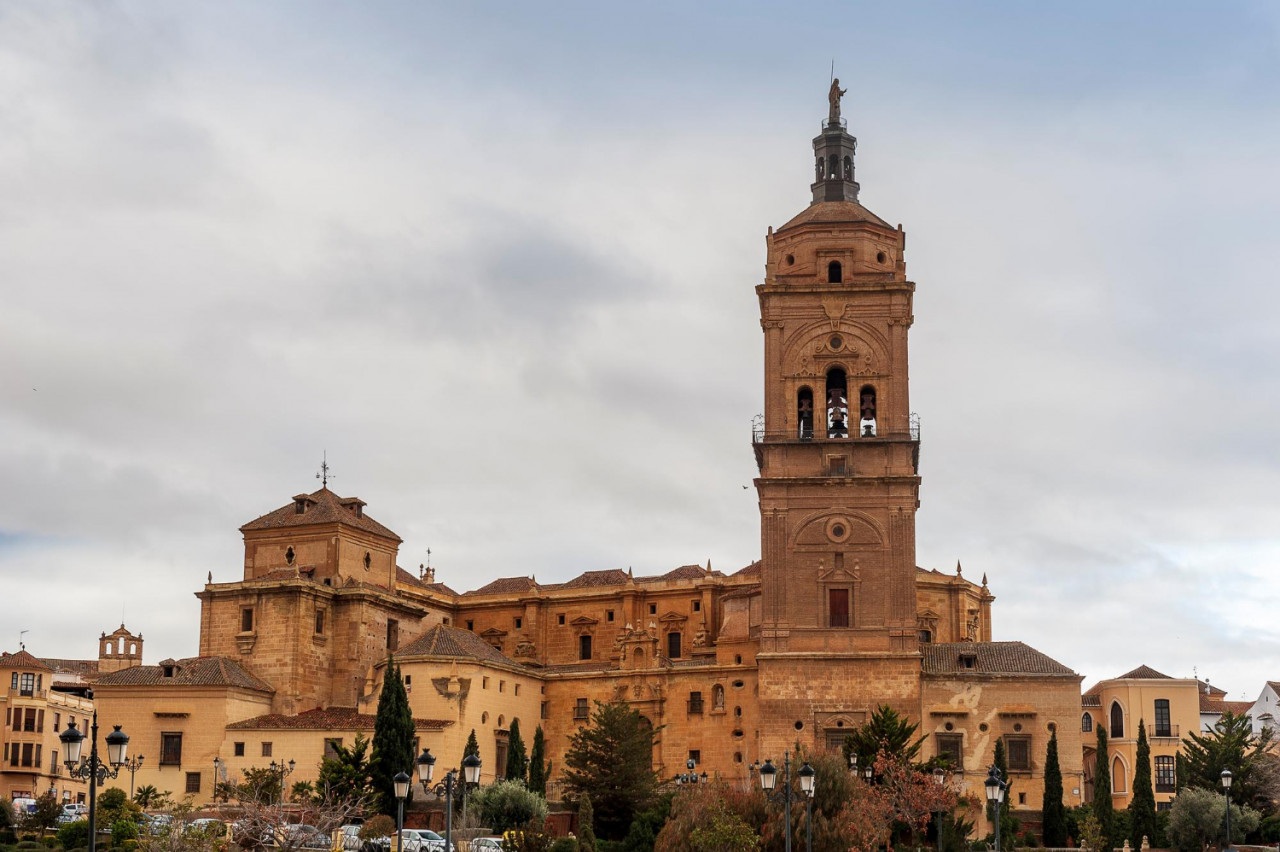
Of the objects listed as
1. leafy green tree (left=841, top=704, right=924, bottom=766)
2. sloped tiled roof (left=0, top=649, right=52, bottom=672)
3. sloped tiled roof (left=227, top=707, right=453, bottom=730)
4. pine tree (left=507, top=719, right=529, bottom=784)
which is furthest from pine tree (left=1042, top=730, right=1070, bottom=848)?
sloped tiled roof (left=0, top=649, right=52, bottom=672)

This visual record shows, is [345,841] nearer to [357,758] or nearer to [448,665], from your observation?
[357,758]

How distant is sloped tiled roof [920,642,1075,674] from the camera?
2499 inches

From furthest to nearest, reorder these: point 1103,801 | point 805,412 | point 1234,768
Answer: point 805,412
point 1234,768
point 1103,801

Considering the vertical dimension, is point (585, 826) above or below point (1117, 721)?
below

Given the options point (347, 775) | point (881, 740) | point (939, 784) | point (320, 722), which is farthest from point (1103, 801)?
point (320, 722)

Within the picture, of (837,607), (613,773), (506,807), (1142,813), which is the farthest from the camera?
(837,607)

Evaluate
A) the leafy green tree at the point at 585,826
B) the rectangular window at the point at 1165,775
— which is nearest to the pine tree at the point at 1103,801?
the leafy green tree at the point at 585,826

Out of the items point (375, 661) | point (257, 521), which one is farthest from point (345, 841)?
point (257, 521)

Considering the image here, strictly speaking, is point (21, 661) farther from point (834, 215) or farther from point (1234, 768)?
Answer: point (1234, 768)

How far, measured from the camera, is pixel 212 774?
63.5 meters

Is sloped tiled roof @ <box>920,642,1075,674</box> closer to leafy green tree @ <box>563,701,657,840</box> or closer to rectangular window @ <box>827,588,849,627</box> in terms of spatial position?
rectangular window @ <box>827,588,849,627</box>

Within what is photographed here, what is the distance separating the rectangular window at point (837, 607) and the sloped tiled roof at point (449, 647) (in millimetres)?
13287

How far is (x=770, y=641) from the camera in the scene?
6334 cm

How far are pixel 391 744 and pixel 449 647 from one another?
40.7ft
